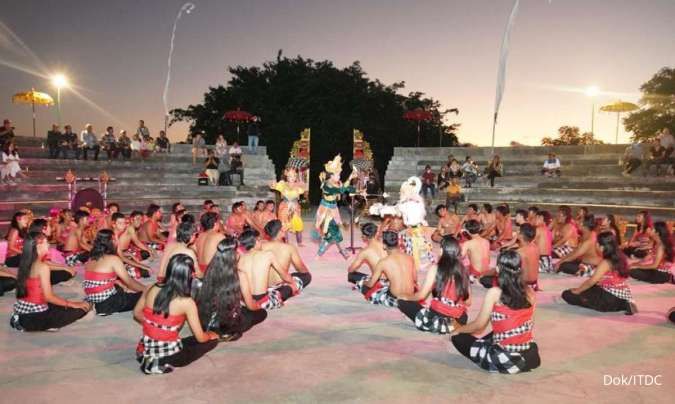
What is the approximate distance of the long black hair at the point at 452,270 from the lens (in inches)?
211

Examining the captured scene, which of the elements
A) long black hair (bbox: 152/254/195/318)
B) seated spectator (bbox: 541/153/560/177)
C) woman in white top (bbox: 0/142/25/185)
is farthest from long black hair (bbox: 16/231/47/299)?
seated spectator (bbox: 541/153/560/177)

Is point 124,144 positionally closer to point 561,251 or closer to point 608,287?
point 561,251

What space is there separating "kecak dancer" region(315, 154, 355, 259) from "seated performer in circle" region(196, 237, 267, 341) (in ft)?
17.3

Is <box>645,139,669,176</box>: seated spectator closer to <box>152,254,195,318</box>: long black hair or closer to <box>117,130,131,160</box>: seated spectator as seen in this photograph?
<box>152,254,195,318</box>: long black hair

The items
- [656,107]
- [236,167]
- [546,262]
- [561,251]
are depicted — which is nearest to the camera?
[546,262]

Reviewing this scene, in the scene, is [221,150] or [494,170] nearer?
[494,170]

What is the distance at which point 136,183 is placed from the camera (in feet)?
58.6

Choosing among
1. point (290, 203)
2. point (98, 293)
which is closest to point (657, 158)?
point (290, 203)

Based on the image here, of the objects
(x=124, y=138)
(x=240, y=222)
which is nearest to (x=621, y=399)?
(x=240, y=222)

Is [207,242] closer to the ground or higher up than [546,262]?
higher up

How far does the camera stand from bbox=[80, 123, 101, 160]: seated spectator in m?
17.6

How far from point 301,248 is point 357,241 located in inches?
73.3

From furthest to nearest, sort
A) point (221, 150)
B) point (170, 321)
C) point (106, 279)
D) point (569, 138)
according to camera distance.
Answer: point (569, 138) → point (221, 150) → point (106, 279) → point (170, 321)

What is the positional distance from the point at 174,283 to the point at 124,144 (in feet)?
53.7
